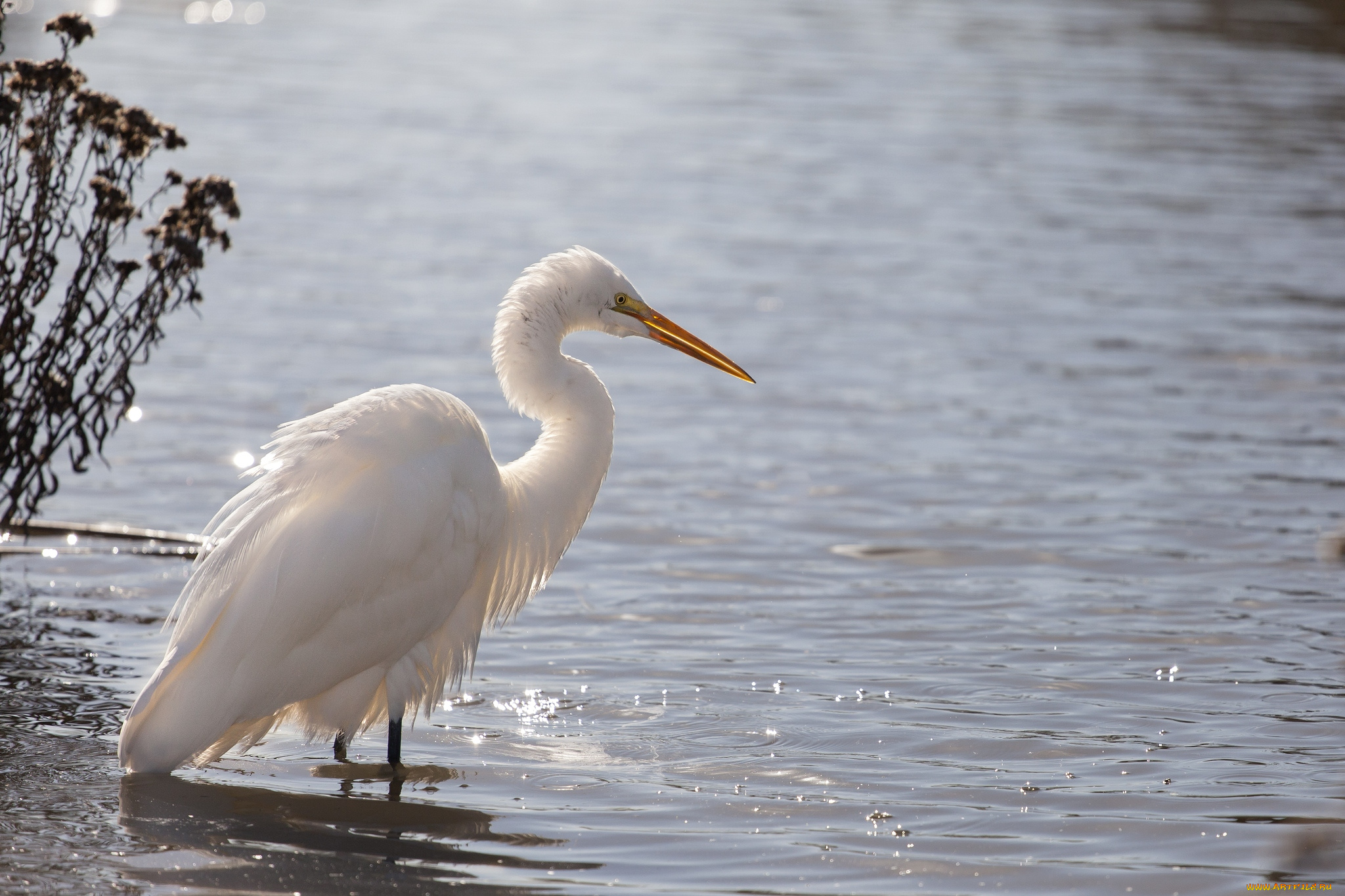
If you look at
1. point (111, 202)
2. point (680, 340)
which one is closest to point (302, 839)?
point (680, 340)

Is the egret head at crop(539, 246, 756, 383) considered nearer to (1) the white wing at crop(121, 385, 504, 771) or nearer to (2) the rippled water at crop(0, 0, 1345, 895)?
(1) the white wing at crop(121, 385, 504, 771)

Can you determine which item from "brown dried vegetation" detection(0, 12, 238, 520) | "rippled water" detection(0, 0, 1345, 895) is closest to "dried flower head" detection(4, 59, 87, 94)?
"brown dried vegetation" detection(0, 12, 238, 520)

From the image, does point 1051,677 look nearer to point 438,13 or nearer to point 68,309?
point 68,309

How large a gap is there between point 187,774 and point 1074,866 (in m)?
3.03

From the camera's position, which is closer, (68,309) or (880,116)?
(68,309)

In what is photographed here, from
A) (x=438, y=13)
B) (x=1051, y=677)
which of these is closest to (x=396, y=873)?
(x=1051, y=677)

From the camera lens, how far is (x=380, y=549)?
5.32 metres

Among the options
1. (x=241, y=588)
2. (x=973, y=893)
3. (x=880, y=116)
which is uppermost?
(x=880, y=116)

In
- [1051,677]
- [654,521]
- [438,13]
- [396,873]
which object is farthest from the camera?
[438,13]

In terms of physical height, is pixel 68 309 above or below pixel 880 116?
below

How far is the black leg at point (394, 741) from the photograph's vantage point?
5.50 metres

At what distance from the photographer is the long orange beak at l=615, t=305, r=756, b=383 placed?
20.5 feet

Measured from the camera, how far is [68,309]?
21.8ft

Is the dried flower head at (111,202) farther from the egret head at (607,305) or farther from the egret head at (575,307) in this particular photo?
the egret head at (607,305)
